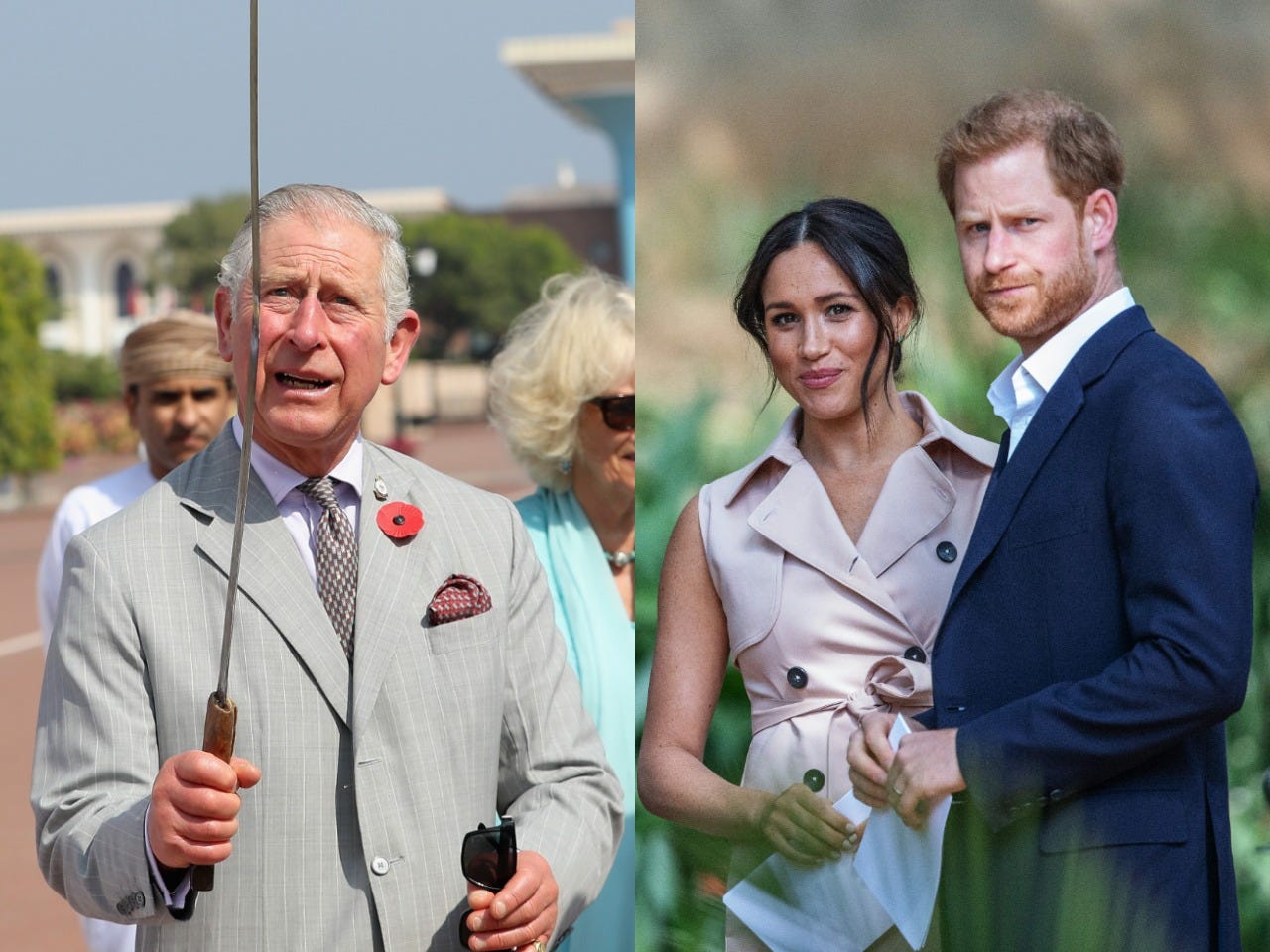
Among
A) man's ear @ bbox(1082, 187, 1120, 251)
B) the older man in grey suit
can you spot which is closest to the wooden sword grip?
the older man in grey suit

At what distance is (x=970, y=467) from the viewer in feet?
8.14

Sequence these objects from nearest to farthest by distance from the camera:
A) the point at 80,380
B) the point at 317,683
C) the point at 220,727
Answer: the point at 220,727, the point at 317,683, the point at 80,380

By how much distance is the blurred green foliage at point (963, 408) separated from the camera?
2.43 meters

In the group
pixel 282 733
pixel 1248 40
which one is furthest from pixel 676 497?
pixel 1248 40

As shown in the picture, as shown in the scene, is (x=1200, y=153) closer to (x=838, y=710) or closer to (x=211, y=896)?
(x=838, y=710)

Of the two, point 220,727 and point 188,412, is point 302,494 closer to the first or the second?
point 220,727

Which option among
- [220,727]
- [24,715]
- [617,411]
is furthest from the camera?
[24,715]

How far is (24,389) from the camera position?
87.4ft

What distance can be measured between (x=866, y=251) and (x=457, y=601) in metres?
0.83

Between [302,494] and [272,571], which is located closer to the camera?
[272,571]

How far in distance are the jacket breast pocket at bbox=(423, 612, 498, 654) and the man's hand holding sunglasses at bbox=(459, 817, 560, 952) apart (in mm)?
289

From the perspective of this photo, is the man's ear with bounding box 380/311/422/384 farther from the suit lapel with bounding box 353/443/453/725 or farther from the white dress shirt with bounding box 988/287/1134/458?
the white dress shirt with bounding box 988/287/1134/458

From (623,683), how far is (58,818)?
57.0 inches

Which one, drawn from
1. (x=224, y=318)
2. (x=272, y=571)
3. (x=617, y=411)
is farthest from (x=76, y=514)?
(x=272, y=571)
